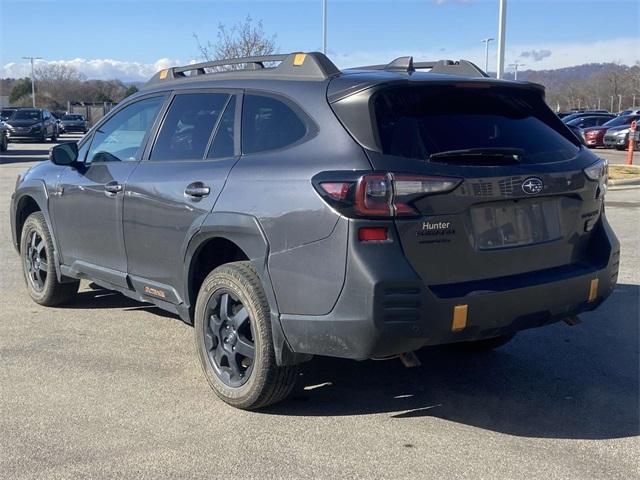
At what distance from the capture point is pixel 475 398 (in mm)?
4480

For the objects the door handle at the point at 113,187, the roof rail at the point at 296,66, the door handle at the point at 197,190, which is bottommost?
the door handle at the point at 113,187

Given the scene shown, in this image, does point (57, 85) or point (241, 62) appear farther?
point (57, 85)

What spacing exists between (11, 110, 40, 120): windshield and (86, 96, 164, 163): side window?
33306mm

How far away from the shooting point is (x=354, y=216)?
350 cm

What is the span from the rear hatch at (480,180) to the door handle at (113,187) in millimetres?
2014

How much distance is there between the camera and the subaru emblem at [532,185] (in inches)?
152

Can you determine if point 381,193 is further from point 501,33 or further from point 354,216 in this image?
point 501,33

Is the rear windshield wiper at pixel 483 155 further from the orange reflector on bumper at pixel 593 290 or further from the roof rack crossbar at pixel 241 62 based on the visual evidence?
the roof rack crossbar at pixel 241 62

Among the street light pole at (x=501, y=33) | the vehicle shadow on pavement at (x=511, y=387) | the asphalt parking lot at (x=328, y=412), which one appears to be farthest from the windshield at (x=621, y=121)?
the vehicle shadow on pavement at (x=511, y=387)

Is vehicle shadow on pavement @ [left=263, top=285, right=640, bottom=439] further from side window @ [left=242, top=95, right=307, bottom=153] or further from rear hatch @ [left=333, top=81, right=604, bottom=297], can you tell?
side window @ [left=242, top=95, right=307, bottom=153]

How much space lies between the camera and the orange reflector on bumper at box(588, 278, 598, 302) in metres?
4.21

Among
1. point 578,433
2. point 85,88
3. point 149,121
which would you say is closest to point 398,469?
point 578,433

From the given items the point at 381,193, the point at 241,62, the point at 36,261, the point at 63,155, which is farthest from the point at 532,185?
the point at 36,261

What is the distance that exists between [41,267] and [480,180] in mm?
4240
